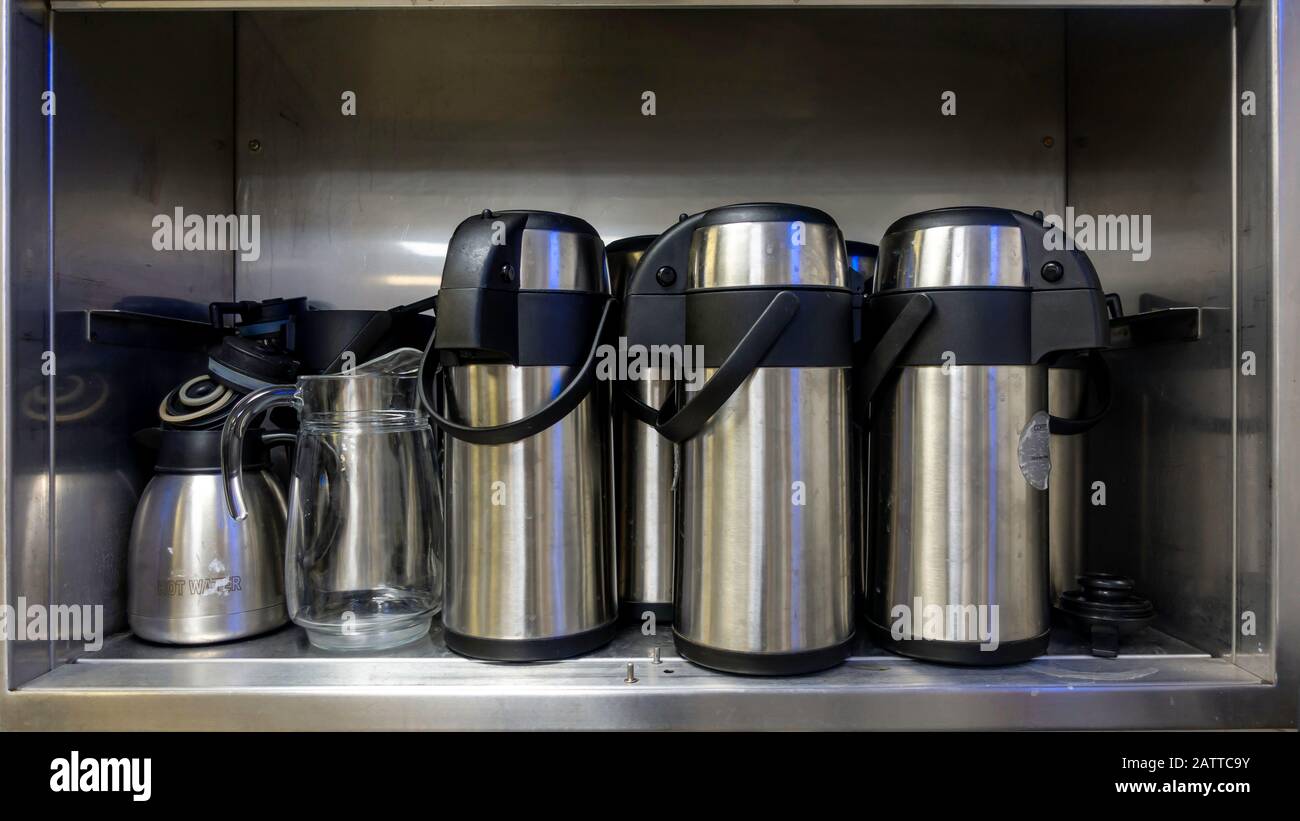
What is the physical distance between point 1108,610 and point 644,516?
417mm

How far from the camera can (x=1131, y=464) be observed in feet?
2.42

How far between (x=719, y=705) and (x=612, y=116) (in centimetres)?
70

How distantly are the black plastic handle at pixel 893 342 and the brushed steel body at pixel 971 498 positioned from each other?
21mm

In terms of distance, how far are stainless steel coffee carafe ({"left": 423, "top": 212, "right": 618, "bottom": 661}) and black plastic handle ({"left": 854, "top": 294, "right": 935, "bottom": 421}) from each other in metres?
0.23

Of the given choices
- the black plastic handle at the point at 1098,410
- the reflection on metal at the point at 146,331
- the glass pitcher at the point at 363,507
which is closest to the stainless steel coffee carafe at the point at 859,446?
the black plastic handle at the point at 1098,410

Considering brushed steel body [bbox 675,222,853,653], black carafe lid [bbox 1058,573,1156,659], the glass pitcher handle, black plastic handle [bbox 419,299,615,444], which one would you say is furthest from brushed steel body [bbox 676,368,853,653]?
the glass pitcher handle

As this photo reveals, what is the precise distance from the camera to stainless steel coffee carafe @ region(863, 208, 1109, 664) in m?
0.59

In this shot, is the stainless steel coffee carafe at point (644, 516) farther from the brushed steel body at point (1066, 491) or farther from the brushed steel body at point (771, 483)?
the brushed steel body at point (1066, 491)

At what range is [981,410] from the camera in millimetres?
592

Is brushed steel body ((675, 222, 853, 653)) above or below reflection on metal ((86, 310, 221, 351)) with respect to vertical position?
below

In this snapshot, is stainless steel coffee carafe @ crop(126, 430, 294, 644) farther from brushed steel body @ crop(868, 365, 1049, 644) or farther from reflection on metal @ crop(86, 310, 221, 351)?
brushed steel body @ crop(868, 365, 1049, 644)

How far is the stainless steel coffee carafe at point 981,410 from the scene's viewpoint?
1.94 ft

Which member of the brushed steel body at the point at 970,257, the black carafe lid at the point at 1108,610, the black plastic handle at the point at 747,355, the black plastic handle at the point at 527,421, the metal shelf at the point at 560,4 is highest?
the metal shelf at the point at 560,4

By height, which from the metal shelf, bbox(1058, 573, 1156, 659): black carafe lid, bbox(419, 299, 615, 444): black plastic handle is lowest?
bbox(1058, 573, 1156, 659): black carafe lid
